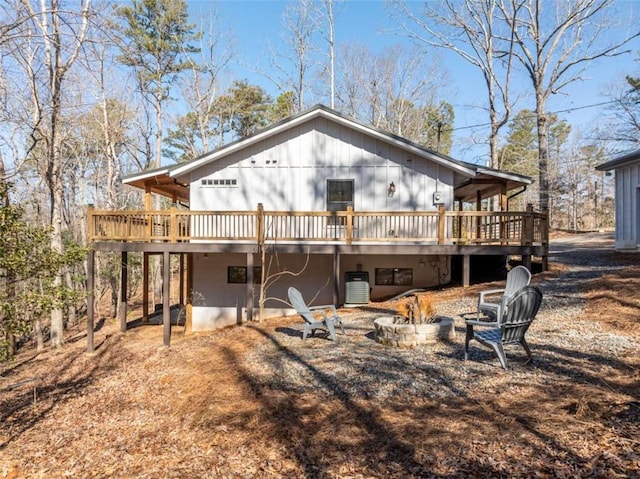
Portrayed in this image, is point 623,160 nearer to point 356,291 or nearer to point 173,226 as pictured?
point 356,291

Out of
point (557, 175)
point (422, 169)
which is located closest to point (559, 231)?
point (557, 175)

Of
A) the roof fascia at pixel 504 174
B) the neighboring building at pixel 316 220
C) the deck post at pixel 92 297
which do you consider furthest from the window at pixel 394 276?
the deck post at pixel 92 297

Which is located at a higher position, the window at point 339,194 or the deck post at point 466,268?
the window at point 339,194

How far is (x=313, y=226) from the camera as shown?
1167 cm

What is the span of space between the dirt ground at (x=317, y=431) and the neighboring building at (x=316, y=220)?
4320mm

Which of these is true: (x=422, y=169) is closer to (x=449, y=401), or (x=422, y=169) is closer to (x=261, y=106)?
(x=449, y=401)

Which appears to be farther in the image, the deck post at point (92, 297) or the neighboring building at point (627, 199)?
the neighboring building at point (627, 199)

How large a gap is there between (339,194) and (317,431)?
28.8 feet

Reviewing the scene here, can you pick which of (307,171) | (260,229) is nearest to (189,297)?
(260,229)

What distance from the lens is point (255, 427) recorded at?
4.46 meters

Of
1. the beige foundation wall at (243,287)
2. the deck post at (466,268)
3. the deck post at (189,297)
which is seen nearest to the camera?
the deck post at (466,268)

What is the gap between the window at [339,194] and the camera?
12.3 m

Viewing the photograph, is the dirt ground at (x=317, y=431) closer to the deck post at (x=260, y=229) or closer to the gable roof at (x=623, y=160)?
the deck post at (x=260, y=229)

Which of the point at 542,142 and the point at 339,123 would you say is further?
the point at 542,142
